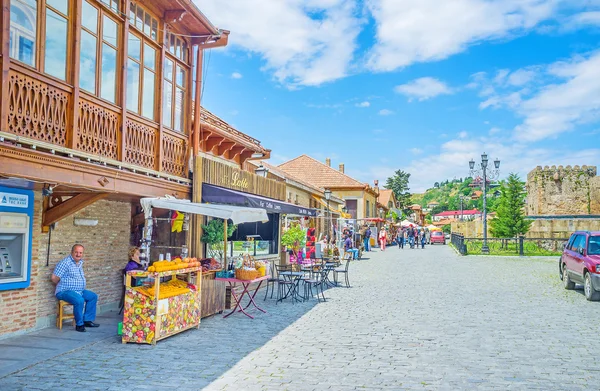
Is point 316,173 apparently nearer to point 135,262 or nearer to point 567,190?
point 567,190

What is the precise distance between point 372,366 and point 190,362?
235cm

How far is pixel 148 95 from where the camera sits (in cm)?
955

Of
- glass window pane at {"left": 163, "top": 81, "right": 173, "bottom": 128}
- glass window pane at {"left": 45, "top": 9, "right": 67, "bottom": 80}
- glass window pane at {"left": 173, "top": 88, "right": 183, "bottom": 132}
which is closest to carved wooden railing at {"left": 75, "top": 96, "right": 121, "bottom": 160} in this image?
glass window pane at {"left": 45, "top": 9, "right": 67, "bottom": 80}

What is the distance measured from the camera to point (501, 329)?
8828 millimetres

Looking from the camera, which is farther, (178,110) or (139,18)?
(178,110)

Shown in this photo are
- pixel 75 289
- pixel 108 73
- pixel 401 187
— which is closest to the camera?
pixel 108 73

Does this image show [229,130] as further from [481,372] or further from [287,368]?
[481,372]

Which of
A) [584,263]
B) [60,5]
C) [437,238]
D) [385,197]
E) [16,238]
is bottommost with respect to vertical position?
[584,263]

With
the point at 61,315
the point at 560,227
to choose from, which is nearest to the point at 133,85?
the point at 61,315

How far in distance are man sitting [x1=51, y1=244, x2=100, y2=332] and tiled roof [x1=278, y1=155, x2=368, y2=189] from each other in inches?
1409

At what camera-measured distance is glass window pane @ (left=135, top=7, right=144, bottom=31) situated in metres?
9.13

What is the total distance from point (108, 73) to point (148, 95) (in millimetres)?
1280

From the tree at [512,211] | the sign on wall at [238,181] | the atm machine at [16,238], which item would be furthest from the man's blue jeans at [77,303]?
the tree at [512,211]

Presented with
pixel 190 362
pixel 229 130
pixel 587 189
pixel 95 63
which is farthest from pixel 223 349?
pixel 587 189
